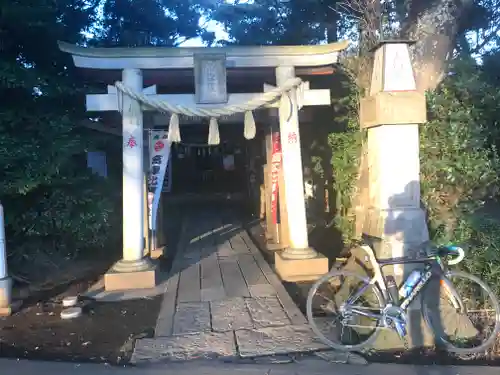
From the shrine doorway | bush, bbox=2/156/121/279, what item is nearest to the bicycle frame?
bush, bbox=2/156/121/279

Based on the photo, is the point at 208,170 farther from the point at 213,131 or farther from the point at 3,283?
the point at 3,283

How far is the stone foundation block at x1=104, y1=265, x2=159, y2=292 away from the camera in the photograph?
7062mm

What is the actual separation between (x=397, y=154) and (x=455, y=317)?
1.81 meters

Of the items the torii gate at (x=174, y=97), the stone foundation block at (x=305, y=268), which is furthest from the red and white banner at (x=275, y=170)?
the stone foundation block at (x=305, y=268)

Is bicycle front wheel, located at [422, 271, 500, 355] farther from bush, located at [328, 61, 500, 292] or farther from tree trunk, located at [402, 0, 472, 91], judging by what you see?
tree trunk, located at [402, 0, 472, 91]

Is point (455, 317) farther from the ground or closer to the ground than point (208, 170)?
closer to the ground

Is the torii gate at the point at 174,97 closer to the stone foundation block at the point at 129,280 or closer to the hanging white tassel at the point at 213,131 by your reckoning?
the stone foundation block at the point at 129,280

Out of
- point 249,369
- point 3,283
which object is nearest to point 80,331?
point 3,283

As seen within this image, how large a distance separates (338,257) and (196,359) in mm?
4512

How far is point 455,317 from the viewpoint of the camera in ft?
15.9

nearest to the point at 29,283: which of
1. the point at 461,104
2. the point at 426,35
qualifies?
the point at 461,104

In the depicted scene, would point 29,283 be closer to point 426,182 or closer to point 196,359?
point 196,359

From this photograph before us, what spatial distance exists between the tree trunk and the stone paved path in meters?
4.66

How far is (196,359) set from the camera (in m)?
4.50
